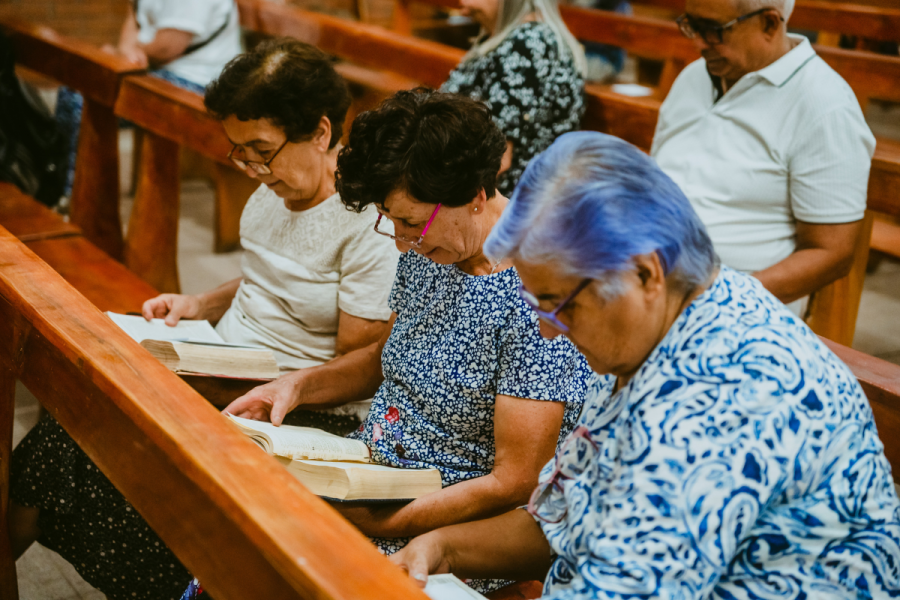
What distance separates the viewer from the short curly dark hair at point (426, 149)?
136cm

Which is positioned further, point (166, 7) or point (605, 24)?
point (605, 24)

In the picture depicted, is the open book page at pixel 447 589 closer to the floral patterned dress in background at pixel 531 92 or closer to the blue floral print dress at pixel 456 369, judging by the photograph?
the blue floral print dress at pixel 456 369

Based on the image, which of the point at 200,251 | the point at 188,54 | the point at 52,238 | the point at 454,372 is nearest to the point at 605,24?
the point at 188,54

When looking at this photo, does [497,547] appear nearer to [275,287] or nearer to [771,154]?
[275,287]

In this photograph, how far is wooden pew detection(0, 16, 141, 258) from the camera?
3080 millimetres

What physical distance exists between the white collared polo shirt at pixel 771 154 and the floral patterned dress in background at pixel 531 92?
392mm

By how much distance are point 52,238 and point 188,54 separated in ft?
5.09

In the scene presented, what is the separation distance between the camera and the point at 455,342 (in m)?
1.43

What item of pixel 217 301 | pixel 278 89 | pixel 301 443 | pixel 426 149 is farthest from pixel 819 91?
pixel 217 301

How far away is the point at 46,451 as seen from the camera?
1.76 meters

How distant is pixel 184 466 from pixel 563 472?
48cm

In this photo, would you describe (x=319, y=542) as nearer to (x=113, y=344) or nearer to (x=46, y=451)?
(x=113, y=344)

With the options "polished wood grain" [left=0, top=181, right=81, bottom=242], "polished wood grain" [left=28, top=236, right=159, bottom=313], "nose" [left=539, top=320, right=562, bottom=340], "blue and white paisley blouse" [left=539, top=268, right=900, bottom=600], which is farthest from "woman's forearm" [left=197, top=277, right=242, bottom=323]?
"blue and white paisley blouse" [left=539, top=268, right=900, bottom=600]

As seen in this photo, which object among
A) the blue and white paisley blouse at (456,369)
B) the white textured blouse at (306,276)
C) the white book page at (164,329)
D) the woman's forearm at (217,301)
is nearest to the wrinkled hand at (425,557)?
the blue and white paisley blouse at (456,369)
